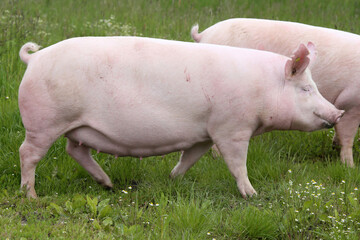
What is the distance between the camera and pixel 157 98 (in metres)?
4.44

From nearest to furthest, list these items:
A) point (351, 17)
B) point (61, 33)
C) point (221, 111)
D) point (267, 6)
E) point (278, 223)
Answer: point (278, 223) → point (221, 111) → point (61, 33) → point (351, 17) → point (267, 6)

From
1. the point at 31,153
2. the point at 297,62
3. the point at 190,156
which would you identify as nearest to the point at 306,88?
the point at 297,62

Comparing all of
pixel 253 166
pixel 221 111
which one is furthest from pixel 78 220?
pixel 253 166

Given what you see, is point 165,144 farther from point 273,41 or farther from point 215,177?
point 273,41

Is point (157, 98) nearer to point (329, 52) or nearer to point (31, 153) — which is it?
point (31, 153)

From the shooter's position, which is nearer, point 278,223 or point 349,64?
point 278,223

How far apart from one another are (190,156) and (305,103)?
1018 mm

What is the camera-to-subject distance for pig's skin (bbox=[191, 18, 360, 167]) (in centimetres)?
555

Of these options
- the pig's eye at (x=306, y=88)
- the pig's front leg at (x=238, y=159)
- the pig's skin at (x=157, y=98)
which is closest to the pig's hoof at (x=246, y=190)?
the pig's front leg at (x=238, y=159)

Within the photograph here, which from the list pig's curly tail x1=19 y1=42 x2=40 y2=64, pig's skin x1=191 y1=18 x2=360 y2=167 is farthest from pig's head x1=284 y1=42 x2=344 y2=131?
pig's curly tail x1=19 y1=42 x2=40 y2=64

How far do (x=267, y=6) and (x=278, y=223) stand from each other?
674cm

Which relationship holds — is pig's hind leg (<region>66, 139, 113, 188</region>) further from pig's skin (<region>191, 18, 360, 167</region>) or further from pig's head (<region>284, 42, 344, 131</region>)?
pig's skin (<region>191, 18, 360, 167</region>)

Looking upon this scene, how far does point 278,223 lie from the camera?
4.09 m

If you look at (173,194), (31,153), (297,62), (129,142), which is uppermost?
(297,62)
